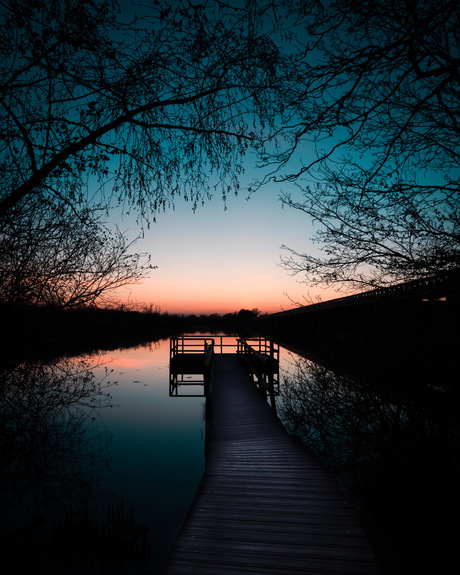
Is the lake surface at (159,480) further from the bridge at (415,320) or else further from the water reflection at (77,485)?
the bridge at (415,320)

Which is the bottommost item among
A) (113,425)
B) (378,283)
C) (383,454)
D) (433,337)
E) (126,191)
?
(113,425)

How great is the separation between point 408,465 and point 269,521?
2102mm

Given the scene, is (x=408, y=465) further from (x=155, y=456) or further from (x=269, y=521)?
(x=155, y=456)

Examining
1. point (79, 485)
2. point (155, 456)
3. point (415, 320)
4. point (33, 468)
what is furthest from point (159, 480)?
point (415, 320)

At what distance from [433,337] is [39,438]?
23.7ft

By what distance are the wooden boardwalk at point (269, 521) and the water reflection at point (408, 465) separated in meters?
0.87

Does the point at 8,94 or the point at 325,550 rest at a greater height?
the point at 8,94

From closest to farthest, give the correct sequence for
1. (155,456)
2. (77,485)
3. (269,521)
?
(269,521) → (77,485) → (155,456)

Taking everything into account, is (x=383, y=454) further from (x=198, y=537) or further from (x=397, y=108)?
(x=397, y=108)

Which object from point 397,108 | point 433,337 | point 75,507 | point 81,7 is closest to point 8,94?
point 81,7

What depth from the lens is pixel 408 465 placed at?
4719mm

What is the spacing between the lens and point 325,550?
367 centimetres

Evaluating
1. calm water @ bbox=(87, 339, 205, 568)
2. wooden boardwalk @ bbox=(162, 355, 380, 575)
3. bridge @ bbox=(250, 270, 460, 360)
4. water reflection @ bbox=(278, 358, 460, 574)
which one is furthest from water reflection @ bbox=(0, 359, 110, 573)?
bridge @ bbox=(250, 270, 460, 360)

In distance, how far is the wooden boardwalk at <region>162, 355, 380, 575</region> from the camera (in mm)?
3461
